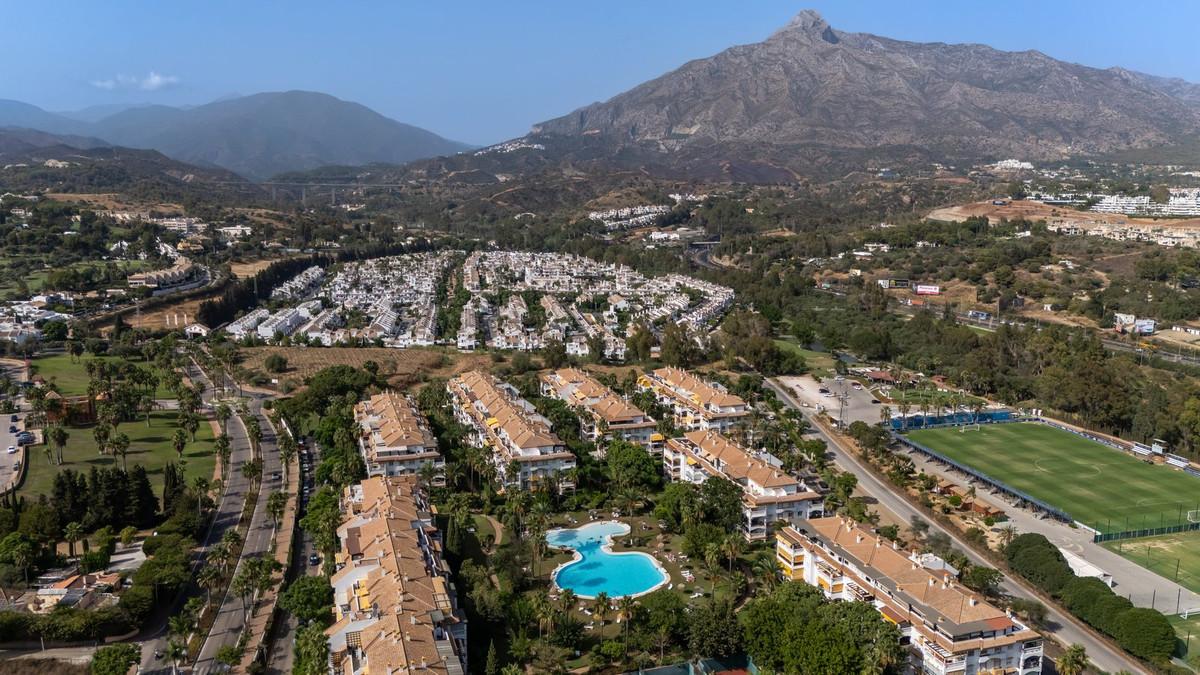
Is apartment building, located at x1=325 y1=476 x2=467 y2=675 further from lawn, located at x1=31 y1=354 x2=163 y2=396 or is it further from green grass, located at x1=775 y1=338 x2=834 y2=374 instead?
green grass, located at x1=775 y1=338 x2=834 y2=374

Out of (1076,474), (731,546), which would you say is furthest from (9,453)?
(1076,474)

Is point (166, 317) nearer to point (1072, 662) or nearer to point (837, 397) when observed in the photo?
point (837, 397)

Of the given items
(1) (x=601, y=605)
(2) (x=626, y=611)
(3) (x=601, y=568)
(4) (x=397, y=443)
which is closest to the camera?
(2) (x=626, y=611)

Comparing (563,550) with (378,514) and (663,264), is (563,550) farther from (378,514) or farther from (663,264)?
(663,264)

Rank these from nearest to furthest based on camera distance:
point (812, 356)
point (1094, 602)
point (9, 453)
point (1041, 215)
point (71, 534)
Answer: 1. point (1094, 602)
2. point (71, 534)
3. point (9, 453)
4. point (812, 356)
5. point (1041, 215)

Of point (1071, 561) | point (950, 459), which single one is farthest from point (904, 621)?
point (950, 459)

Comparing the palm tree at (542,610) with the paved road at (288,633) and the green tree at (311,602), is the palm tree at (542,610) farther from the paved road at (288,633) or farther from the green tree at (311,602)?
the paved road at (288,633)

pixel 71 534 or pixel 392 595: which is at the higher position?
pixel 392 595
